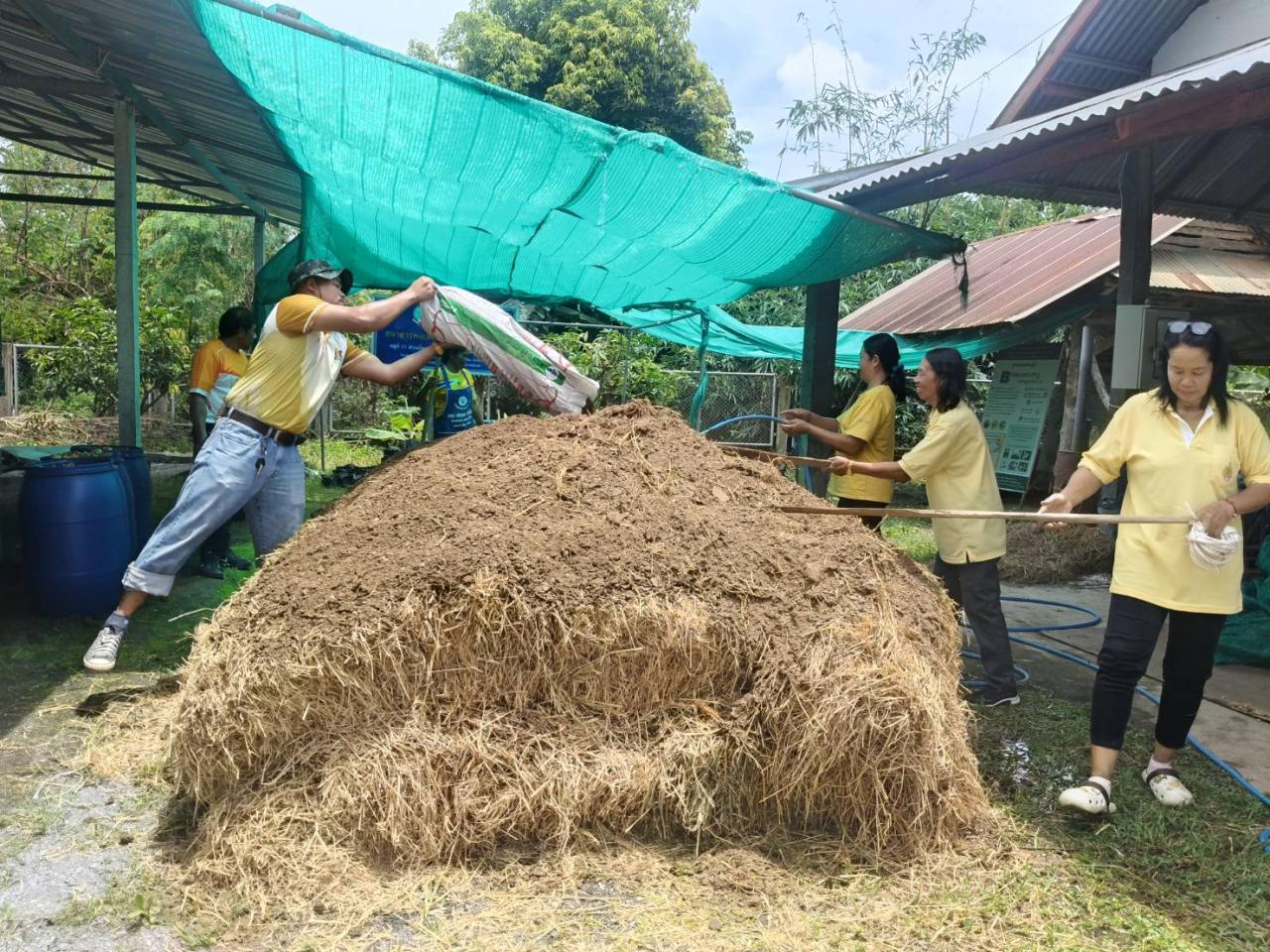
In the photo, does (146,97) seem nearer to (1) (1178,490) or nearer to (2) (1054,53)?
(1) (1178,490)

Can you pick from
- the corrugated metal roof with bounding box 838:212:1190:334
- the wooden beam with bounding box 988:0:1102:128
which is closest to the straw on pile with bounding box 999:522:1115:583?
the corrugated metal roof with bounding box 838:212:1190:334

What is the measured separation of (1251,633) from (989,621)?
1925 mm

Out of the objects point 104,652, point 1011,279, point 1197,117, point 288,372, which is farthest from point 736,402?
point 104,652

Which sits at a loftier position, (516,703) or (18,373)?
(18,373)

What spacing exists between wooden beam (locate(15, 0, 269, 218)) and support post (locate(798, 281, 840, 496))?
449cm

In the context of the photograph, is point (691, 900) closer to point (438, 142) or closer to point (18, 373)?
point (438, 142)

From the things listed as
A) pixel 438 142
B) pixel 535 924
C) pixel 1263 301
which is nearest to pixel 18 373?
pixel 438 142

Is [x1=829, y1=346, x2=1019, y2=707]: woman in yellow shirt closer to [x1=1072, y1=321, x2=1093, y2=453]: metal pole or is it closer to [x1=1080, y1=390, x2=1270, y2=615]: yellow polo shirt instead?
[x1=1080, y1=390, x2=1270, y2=615]: yellow polo shirt

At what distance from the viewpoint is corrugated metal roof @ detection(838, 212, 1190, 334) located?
338 inches

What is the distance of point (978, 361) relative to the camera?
14.2 meters

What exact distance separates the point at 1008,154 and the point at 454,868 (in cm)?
418

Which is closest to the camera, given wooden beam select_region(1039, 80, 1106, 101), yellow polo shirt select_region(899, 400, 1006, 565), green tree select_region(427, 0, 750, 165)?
yellow polo shirt select_region(899, 400, 1006, 565)

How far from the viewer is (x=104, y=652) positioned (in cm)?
376

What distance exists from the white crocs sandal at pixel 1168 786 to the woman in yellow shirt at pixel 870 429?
1.68 metres
